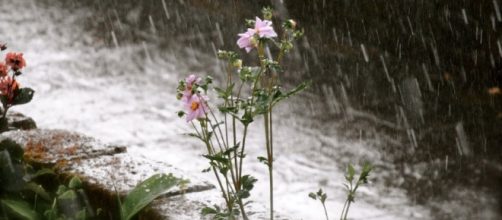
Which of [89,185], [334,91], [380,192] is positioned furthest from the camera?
[334,91]

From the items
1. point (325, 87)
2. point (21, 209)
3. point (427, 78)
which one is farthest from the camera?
point (427, 78)

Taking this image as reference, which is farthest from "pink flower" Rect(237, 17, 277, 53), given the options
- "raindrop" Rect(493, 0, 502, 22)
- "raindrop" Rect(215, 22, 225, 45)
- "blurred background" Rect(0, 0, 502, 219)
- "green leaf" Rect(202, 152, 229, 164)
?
"raindrop" Rect(493, 0, 502, 22)

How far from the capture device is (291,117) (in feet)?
16.4

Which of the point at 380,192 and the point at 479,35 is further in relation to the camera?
the point at 479,35

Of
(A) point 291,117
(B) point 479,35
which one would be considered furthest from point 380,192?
(B) point 479,35

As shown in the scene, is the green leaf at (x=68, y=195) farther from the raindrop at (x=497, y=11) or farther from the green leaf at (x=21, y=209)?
the raindrop at (x=497, y=11)

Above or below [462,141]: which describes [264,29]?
below

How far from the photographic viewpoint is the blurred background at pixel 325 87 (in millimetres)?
4141

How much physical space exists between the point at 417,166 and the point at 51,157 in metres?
2.59

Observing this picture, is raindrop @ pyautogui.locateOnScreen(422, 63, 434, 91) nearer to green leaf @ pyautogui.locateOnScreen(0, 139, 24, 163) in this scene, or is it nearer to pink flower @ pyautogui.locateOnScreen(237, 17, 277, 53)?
pink flower @ pyautogui.locateOnScreen(237, 17, 277, 53)

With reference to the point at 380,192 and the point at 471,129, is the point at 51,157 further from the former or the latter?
the point at 471,129

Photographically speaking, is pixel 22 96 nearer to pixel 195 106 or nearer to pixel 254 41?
pixel 195 106

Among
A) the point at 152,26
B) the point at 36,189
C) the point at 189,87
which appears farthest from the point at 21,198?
the point at 152,26

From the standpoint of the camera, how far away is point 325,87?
18.1 ft
